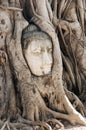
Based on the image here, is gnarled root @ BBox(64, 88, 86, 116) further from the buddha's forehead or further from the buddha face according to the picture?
the buddha's forehead

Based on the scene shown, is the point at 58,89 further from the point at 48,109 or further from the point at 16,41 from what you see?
the point at 16,41

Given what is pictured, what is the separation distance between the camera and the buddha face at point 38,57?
3.89 metres

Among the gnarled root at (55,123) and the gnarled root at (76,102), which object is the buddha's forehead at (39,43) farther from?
the gnarled root at (55,123)

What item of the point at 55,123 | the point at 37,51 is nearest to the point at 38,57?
the point at 37,51

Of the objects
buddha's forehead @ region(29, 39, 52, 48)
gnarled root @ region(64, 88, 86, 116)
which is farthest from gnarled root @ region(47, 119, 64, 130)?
buddha's forehead @ region(29, 39, 52, 48)

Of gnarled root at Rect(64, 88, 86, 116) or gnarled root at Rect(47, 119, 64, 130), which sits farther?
gnarled root at Rect(64, 88, 86, 116)

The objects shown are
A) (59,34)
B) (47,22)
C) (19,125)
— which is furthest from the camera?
(59,34)

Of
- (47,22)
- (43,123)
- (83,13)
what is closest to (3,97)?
(43,123)

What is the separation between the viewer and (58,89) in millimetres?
3938

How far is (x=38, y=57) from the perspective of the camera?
3904 mm

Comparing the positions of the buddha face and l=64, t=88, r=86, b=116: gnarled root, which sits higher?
the buddha face

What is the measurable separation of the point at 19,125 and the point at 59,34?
1.04m

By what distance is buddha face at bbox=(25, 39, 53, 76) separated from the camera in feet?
12.8

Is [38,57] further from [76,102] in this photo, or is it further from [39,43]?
[76,102]
